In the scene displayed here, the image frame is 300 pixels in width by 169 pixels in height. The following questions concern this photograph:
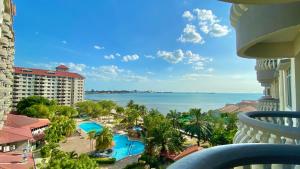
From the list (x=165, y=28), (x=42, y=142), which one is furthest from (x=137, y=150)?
(x=165, y=28)

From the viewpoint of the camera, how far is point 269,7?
11.0ft

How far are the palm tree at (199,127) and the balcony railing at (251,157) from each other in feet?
100

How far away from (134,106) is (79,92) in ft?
131

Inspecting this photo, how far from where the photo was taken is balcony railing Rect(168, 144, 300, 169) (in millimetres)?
1329

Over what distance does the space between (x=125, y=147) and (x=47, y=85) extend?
5555cm

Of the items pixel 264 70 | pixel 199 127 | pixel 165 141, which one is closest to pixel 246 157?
pixel 264 70

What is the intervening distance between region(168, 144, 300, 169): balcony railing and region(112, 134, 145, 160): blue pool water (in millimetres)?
25303

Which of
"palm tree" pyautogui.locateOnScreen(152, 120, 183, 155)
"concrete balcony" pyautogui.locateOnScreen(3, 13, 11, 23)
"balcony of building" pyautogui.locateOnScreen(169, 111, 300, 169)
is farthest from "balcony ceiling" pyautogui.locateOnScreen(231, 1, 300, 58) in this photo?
"concrete balcony" pyautogui.locateOnScreen(3, 13, 11, 23)

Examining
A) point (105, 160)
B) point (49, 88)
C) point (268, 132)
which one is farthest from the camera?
point (49, 88)

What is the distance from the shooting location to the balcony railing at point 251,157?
4.36 ft

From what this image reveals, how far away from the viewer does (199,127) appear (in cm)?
3238

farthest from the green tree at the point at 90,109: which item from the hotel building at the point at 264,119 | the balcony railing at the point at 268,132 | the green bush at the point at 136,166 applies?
the balcony railing at the point at 268,132

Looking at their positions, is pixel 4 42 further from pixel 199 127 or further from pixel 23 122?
pixel 199 127

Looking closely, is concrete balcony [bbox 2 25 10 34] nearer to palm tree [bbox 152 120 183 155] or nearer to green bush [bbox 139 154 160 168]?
palm tree [bbox 152 120 183 155]
